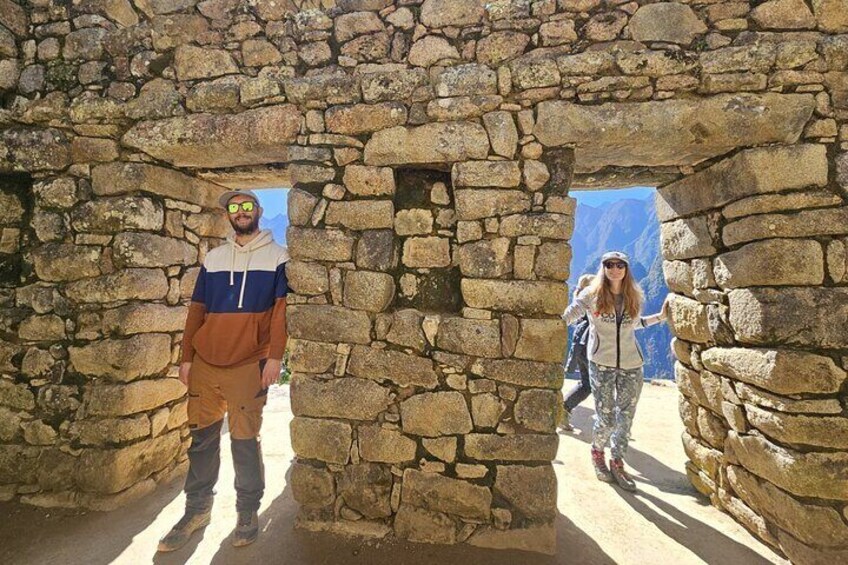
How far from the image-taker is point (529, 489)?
2.42 m

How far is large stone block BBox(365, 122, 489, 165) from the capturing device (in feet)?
8.30

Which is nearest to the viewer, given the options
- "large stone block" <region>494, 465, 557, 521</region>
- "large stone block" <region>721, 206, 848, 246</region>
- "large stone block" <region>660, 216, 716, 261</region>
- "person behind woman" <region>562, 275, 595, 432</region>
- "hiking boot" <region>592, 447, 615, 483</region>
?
"large stone block" <region>721, 206, 848, 246</region>

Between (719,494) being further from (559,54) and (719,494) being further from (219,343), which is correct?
(219,343)

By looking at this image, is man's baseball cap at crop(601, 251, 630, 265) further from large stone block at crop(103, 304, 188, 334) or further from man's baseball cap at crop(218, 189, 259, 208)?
large stone block at crop(103, 304, 188, 334)

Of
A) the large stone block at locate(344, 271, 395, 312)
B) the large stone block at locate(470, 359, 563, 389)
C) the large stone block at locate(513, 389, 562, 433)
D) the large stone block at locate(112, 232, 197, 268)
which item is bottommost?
the large stone block at locate(513, 389, 562, 433)

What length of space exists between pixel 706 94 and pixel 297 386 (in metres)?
3.40

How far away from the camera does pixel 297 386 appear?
2680mm

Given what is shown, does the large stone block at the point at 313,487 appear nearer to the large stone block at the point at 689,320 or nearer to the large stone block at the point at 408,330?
the large stone block at the point at 408,330

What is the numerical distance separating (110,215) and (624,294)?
4.46 meters

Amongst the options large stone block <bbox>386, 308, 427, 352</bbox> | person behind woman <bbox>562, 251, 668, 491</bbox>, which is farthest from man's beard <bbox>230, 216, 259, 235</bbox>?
person behind woman <bbox>562, 251, 668, 491</bbox>

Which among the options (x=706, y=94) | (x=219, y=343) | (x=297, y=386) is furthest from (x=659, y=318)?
(x=219, y=343)

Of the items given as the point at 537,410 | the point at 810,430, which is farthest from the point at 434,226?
the point at 810,430

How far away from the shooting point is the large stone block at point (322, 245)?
265cm

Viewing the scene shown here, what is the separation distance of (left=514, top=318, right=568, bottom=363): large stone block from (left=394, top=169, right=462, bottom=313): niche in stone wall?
507 millimetres
